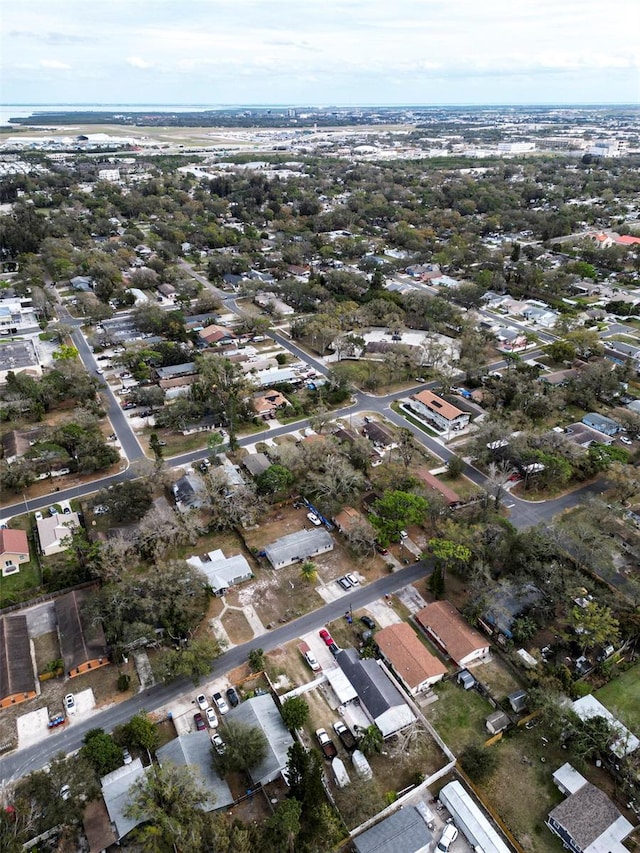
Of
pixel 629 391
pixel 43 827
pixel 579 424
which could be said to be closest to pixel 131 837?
pixel 43 827

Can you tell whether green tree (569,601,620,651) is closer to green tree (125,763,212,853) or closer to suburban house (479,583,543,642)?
suburban house (479,583,543,642)

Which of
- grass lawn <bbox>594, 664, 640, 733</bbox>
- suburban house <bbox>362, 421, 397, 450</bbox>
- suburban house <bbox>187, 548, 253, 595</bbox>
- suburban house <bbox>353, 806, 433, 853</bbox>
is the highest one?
suburban house <bbox>362, 421, 397, 450</bbox>

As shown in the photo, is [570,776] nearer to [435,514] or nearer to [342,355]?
[435,514]

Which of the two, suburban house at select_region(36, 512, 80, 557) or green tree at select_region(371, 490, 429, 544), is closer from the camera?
green tree at select_region(371, 490, 429, 544)

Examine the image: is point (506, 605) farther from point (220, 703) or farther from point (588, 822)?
point (220, 703)

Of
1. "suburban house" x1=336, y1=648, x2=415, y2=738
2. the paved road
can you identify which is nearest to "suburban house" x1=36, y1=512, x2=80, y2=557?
the paved road

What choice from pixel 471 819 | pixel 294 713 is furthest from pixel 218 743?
pixel 471 819
